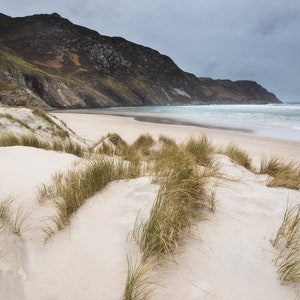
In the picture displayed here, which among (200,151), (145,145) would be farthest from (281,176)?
(145,145)

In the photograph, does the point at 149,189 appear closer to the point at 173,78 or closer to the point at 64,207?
the point at 64,207

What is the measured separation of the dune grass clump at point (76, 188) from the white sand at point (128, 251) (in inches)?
3.1

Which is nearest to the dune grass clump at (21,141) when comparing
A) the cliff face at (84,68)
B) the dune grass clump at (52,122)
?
the dune grass clump at (52,122)

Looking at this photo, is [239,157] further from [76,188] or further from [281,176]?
[76,188]

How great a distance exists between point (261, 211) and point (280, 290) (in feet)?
2.83

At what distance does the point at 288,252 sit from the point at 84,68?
354 feet

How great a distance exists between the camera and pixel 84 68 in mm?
99250

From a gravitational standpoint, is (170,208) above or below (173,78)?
below

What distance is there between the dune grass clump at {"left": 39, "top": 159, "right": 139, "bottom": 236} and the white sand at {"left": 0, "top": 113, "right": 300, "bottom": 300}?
0.08 m

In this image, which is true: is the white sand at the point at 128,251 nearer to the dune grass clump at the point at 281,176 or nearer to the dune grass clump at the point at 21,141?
the dune grass clump at the point at 281,176

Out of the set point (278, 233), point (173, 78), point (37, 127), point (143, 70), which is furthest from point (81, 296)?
point (173, 78)

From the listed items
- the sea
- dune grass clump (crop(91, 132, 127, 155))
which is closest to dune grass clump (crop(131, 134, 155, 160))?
dune grass clump (crop(91, 132, 127, 155))

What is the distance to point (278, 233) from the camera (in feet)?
5.40

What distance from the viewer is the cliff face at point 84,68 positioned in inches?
2060
